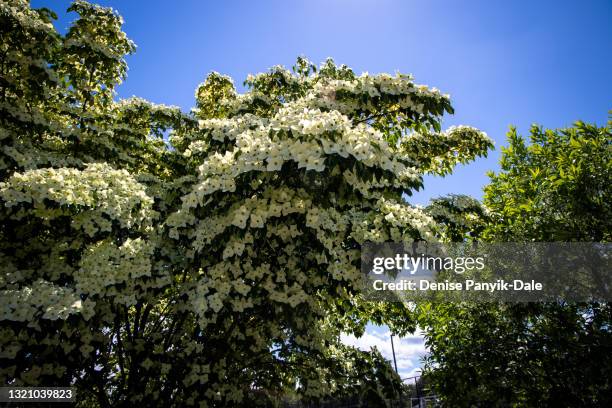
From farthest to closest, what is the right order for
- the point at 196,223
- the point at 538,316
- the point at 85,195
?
the point at 538,316 < the point at 196,223 < the point at 85,195

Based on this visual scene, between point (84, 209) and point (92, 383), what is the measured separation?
289cm

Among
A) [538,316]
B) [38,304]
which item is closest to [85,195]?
[38,304]

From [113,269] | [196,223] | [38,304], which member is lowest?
[38,304]

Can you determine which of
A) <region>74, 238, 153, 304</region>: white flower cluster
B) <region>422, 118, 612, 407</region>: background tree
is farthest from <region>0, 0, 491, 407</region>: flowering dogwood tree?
<region>422, 118, 612, 407</region>: background tree

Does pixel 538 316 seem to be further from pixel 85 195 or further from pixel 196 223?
pixel 85 195

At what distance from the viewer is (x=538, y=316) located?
610cm

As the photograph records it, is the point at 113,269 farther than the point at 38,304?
Yes

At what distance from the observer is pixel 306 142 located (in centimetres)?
373

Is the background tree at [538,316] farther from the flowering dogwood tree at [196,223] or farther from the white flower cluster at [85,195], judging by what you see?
the white flower cluster at [85,195]

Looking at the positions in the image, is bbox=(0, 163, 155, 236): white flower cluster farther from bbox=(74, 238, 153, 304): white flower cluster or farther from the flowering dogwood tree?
bbox=(74, 238, 153, 304): white flower cluster

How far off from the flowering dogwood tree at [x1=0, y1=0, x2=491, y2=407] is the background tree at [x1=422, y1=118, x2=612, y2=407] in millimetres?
1208

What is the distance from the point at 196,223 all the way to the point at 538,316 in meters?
5.09

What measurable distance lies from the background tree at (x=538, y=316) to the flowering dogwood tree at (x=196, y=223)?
121 cm

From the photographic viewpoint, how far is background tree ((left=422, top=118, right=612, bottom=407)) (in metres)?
5.45
